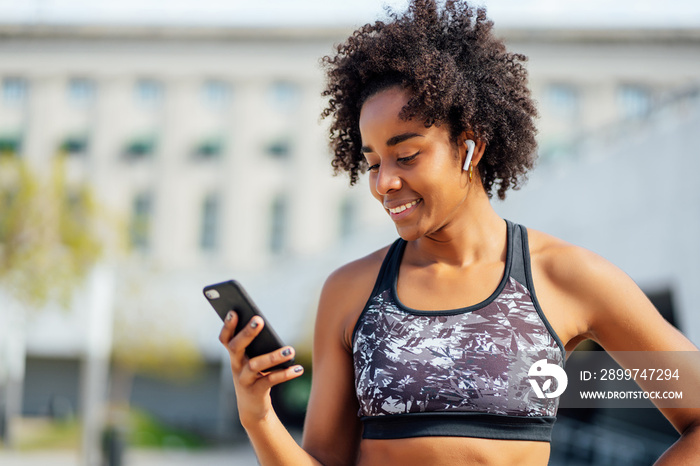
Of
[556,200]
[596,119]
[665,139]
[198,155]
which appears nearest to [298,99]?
[198,155]

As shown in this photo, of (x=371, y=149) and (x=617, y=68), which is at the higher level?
(x=617, y=68)

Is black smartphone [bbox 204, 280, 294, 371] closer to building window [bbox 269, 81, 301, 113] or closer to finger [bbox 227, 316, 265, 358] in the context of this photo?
finger [bbox 227, 316, 265, 358]

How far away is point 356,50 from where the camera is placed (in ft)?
7.18

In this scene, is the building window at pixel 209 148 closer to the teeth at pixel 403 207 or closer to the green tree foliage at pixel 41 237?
the green tree foliage at pixel 41 237

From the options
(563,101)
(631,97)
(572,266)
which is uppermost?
(631,97)

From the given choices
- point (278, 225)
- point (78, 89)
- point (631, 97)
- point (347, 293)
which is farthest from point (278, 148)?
point (347, 293)

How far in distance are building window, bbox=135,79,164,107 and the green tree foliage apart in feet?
53.1

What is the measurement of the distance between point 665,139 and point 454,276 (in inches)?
418

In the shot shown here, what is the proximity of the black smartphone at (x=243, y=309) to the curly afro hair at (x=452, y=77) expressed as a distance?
58 centimetres

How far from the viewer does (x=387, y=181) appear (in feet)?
6.19

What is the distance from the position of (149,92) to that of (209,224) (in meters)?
6.60

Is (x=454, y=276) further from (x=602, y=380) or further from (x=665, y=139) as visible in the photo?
(x=665, y=139)

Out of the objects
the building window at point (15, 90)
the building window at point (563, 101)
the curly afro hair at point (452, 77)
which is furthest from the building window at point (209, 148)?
the curly afro hair at point (452, 77)

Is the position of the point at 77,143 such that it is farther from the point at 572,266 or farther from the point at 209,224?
the point at 572,266
